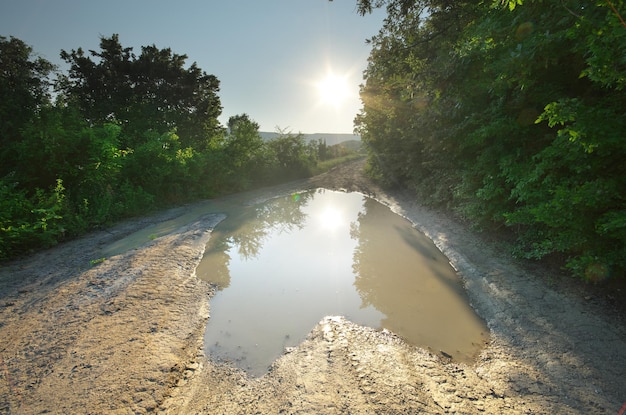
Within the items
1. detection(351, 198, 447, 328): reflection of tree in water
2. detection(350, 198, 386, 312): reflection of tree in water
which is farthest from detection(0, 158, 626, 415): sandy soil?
detection(350, 198, 386, 312): reflection of tree in water

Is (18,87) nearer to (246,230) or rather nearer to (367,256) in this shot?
(246,230)

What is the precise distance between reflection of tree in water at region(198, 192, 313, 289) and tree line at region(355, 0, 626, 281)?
19.6 ft

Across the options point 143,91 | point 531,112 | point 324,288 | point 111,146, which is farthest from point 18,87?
point 531,112

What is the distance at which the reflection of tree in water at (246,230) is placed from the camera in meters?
6.78

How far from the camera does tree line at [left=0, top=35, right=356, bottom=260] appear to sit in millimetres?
7957

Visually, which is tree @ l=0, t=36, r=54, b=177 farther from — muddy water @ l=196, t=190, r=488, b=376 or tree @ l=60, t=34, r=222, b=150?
muddy water @ l=196, t=190, r=488, b=376

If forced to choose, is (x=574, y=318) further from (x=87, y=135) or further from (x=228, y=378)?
(x=87, y=135)

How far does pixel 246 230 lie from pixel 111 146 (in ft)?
18.0

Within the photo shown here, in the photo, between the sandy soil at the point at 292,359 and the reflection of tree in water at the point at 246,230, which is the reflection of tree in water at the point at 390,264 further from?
the reflection of tree in water at the point at 246,230

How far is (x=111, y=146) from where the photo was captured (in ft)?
31.6

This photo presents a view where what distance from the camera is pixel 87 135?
361 inches

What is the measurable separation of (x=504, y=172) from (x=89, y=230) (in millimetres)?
11212

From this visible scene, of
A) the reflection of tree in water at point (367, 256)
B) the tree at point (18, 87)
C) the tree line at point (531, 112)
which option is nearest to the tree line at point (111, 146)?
the tree at point (18, 87)

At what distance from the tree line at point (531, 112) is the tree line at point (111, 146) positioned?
9.92 metres
